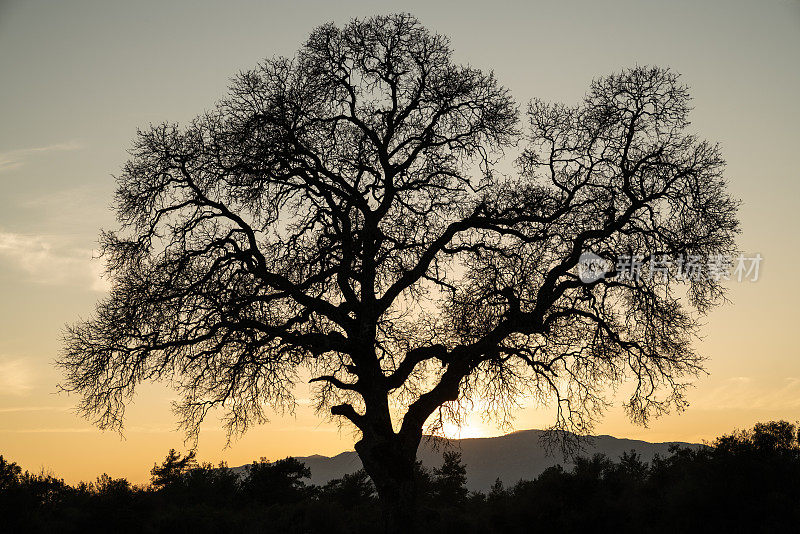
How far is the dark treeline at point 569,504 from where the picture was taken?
14.3 metres

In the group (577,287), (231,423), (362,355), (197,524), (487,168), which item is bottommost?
(197,524)

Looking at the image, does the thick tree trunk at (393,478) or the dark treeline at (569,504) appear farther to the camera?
the thick tree trunk at (393,478)

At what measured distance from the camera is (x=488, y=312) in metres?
17.4

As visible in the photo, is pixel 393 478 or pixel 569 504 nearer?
pixel 393 478

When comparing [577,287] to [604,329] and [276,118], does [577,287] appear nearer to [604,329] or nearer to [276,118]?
[604,329]

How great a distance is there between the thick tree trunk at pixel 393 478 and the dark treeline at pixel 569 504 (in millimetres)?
1582

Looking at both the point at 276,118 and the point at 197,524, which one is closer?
the point at 276,118

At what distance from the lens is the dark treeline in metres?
14.3

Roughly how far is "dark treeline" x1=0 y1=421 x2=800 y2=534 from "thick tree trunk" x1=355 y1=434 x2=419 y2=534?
5.19 feet

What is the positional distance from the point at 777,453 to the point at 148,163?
16180 millimetres

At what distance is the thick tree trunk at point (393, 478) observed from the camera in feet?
51.1

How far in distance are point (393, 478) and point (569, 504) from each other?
16.7 ft

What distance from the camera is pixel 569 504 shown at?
1773cm

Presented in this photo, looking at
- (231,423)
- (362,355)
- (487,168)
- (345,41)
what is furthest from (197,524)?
(345,41)
